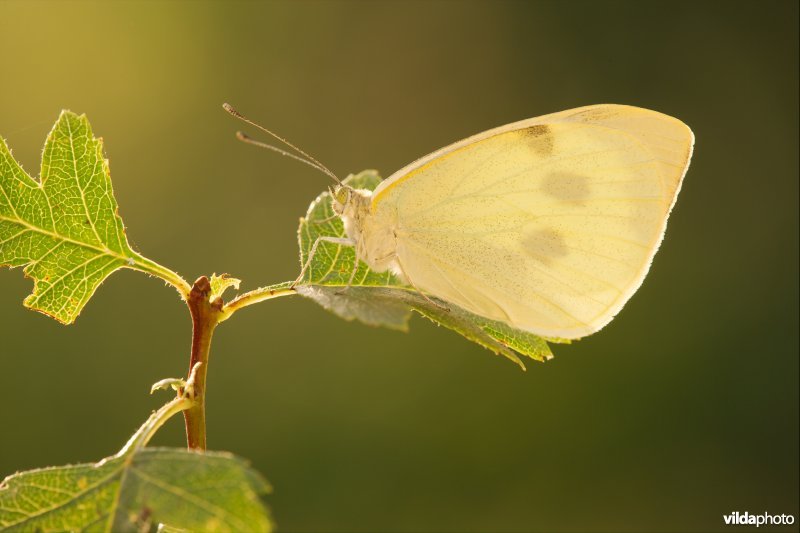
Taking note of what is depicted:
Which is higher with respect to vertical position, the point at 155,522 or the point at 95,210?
the point at 95,210

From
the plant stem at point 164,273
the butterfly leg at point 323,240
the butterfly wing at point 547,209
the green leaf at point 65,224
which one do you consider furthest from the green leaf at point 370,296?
the green leaf at point 65,224

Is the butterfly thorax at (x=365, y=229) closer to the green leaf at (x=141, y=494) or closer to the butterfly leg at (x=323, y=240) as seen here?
the butterfly leg at (x=323, y=240)

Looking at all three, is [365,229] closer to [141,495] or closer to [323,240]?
[323,240]

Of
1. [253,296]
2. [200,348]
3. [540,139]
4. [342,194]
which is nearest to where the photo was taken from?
[200,348]

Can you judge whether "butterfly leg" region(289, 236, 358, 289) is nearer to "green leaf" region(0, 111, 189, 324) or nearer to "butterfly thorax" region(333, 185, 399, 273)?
"butterfly thorax" region(333, 185, 399, 273)

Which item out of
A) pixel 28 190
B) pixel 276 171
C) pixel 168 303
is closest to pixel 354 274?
pixel 28 190

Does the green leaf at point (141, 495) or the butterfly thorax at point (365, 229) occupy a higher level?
the butterfly thorax at point (365, 229)

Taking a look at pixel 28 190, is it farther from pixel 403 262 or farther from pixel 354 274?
pixel 403 262

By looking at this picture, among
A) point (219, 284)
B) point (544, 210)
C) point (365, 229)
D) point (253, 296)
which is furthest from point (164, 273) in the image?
point (544, 210)
